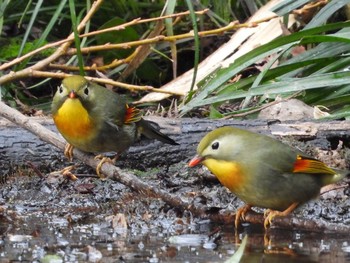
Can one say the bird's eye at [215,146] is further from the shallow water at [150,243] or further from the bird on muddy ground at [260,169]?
the shallow water at [150,243]

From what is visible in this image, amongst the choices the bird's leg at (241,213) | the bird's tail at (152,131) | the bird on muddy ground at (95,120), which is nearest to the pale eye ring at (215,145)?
the bird's leg at (241,213)

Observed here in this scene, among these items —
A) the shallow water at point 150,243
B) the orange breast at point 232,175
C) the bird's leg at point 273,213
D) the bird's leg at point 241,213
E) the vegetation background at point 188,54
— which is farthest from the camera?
the vegetation background at point 188,54

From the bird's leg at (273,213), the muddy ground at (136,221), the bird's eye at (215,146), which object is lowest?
the muddy ground at (136,221)

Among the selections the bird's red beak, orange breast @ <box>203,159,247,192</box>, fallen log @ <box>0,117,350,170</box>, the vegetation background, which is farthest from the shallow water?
the vegetation background

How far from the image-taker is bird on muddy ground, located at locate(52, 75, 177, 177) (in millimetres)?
5906

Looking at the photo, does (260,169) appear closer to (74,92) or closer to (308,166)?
(308,166)

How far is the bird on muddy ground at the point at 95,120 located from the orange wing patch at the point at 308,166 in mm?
1381

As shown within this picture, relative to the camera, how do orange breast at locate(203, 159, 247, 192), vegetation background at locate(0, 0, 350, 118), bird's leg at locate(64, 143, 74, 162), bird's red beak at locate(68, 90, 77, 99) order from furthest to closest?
vegetation background at locate(0, 0, 350, 118)
bird's leg at locate(64, 143, 74, 162)
bird's red beak at locate(68, 90, 77, 99)
orange breast at locate(203, 159, 247, 192)

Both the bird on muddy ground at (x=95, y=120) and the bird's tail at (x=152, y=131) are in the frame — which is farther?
the bird's tail at (x=152, y=131)

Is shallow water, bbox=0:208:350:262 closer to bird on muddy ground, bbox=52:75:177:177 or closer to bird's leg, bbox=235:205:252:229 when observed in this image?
bird's leg, bbox=235:205:252:229

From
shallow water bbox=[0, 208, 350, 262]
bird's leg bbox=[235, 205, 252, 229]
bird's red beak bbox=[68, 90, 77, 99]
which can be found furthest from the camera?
bird's red beak bbox=[68, 90, 77, 99]

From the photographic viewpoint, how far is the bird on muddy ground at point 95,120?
5906 millimetres

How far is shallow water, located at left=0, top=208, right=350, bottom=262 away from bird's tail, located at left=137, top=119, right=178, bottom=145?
1015 mm

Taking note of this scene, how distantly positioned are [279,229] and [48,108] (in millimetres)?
3609
